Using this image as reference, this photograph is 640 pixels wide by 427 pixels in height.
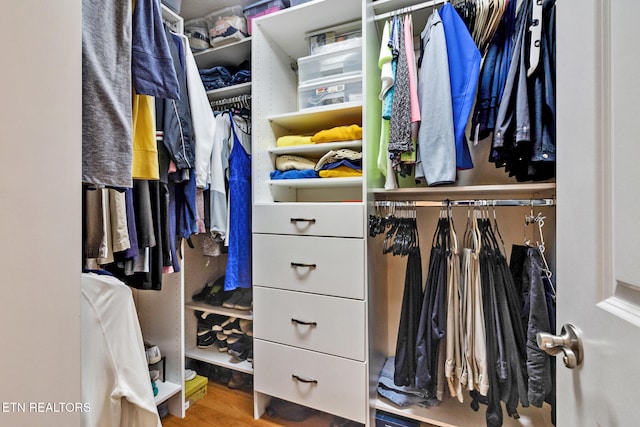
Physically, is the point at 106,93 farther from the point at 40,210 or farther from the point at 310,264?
the point at 310,264

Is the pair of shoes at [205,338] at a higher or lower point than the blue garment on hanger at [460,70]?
lower

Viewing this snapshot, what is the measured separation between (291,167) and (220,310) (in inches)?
36.6

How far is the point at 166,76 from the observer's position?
980 millimetres

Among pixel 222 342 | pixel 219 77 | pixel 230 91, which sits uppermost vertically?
pixel 219 77

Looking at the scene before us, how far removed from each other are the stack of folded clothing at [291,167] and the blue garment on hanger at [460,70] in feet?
2.30

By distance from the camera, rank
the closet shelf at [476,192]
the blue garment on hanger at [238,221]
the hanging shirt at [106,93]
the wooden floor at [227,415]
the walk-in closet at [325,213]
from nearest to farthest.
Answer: the walk-in closet at [325,213] < the hanging shirt at [106,93] < the closet shelf at [476,192] < the wooden floor at [227,415] < the blue garment on hanger at [238,221]

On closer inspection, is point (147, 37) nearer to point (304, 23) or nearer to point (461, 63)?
point (304, 23)

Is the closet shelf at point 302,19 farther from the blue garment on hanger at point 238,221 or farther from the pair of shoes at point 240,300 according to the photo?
the pair of shoes at point 240,300

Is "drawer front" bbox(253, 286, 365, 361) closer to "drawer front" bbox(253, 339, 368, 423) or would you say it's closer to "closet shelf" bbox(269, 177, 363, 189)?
"drawer front" bbox(253, 339, 368, 423)

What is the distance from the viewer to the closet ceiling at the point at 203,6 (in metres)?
1.68

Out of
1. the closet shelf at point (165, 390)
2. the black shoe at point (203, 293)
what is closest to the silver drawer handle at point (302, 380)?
the closet shelf at point (165, 390)

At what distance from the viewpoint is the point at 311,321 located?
1.33 meters
